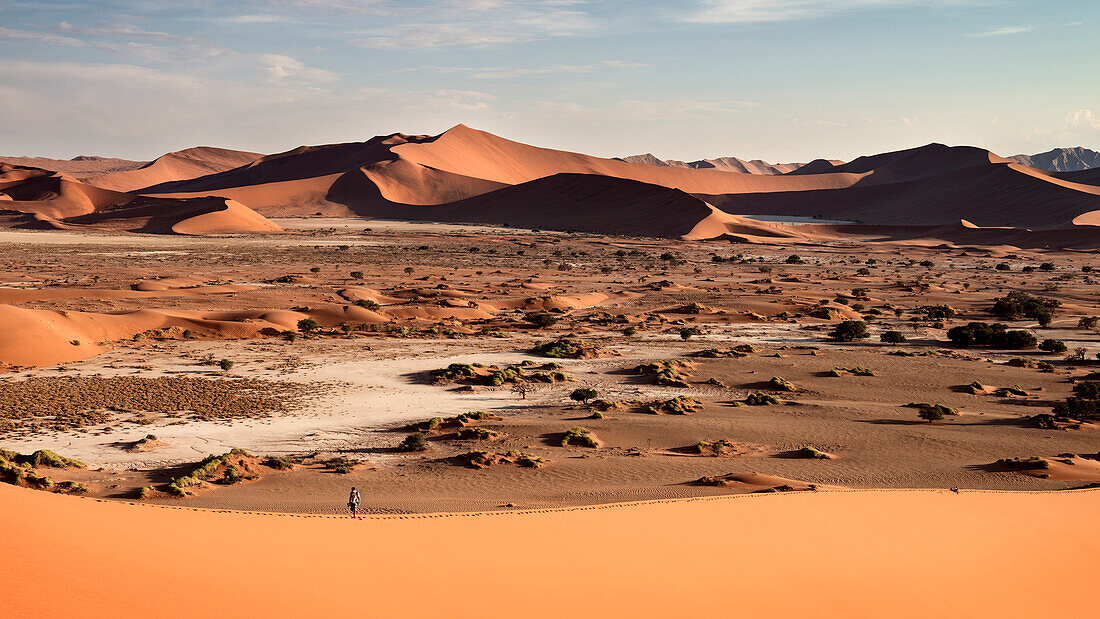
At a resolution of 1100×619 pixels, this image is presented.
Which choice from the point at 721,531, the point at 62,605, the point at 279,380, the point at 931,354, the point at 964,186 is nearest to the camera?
the point at 62,605

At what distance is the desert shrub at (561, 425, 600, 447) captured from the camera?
14945 mm

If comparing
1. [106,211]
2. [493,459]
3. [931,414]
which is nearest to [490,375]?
[493,459]

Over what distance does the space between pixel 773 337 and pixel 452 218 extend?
9534 centimetres

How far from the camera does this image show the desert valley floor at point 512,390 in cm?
1263

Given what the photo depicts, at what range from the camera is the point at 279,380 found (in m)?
20.1

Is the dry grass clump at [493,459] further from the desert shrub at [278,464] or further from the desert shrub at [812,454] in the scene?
the desert shrub at [812,454]

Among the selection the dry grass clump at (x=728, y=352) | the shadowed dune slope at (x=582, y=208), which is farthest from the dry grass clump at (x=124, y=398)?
the shadowed dune slope at (x=582, y=208)

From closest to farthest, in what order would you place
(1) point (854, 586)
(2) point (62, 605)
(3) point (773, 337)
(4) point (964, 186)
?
(2) point (62, 605) < (1) point (854, 586) < (3) point (773, 337) < (4) point (964, 186)

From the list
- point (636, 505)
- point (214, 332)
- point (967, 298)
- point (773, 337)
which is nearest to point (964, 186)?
point (967, 298)

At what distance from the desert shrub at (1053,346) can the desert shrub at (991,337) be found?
0.67m

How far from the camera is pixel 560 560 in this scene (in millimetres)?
8758

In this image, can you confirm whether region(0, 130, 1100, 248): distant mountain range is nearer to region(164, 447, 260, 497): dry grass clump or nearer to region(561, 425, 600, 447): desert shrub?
region(561, 425, 600, 447): desert shrub

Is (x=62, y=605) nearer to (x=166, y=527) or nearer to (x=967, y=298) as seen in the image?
(x=166, y=527)

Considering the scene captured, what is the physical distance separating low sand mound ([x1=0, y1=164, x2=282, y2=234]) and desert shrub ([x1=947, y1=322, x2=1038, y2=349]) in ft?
Result: 233
